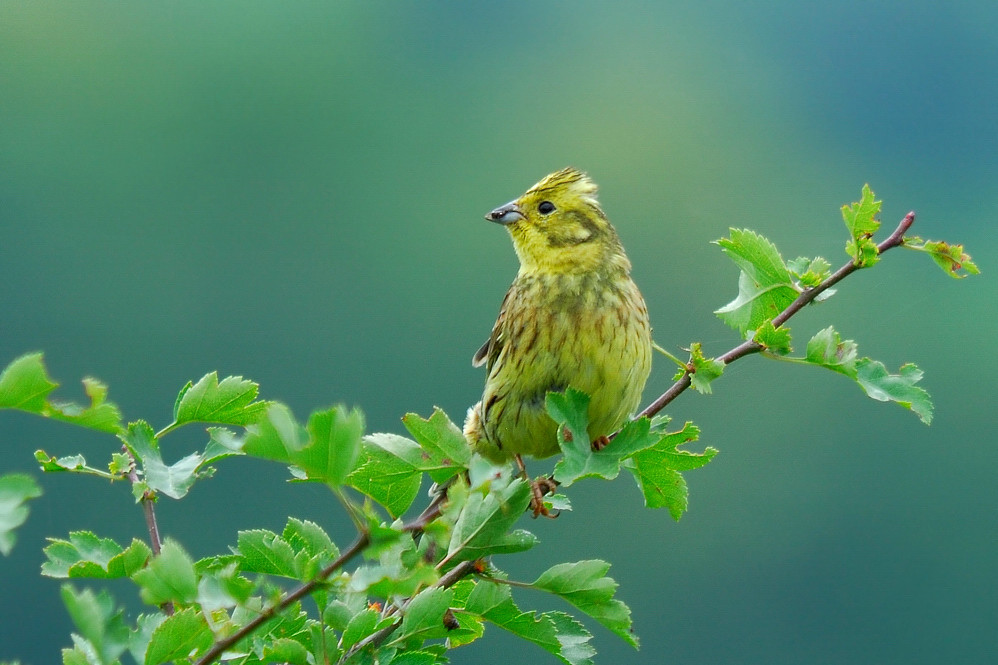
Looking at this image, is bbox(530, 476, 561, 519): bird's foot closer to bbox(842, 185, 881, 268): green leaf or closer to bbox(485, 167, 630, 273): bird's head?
bbox(842, 185, 881, 268): green leaf

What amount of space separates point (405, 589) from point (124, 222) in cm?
4582

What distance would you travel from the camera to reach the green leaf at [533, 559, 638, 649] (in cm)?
207

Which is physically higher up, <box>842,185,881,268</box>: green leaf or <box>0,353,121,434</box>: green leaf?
<box>842,185,881,268</box>: green leaf

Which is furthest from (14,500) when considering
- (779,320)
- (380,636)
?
(779,320)

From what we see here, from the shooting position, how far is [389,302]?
39.2m

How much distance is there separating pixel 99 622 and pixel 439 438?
0.84 metres

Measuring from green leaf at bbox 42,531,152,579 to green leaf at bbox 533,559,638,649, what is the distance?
69cm

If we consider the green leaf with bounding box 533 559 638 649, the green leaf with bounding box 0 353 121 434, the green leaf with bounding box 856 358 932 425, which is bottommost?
the green leaf with bounding box 533 559 638 649

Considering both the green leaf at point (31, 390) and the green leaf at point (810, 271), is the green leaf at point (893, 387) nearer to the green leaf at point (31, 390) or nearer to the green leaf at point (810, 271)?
the green leaf at point (810, 271)

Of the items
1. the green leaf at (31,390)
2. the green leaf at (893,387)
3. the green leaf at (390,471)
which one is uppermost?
the green leaf at (893,387)

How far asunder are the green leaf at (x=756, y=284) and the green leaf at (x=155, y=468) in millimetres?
1124

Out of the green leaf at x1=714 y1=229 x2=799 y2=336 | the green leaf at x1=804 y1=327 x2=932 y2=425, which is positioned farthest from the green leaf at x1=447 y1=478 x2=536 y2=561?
the green leaf at x1=714 y1=229 x2=799 y2=336

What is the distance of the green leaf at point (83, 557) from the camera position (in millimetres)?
1944

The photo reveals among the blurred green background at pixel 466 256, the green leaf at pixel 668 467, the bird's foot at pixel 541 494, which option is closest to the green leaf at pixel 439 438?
the bird's foot at pixel 541 494
